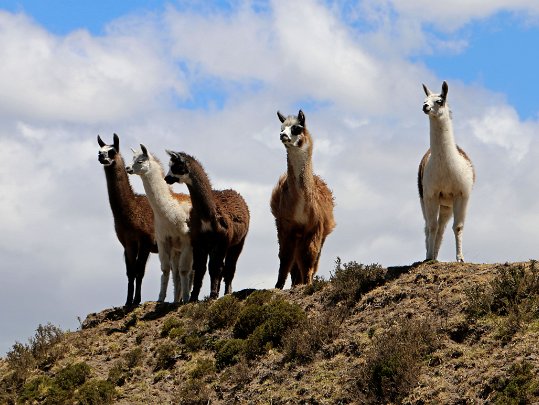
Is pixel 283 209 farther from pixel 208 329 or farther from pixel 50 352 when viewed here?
pixel 50 352

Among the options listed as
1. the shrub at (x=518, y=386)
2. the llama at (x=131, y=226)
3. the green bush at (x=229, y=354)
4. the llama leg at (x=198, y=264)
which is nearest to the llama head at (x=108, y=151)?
the llama at (x=131, y=226)

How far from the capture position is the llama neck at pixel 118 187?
20312 millimetres

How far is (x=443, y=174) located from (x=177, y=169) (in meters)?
5.27

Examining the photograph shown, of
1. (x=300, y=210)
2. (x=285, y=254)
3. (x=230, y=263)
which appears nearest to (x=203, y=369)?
(x=285, y=254)

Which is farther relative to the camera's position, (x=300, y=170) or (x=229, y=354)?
(x=300, y=170)

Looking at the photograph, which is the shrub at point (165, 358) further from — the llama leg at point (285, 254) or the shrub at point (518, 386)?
the shrub at point (518, 386)

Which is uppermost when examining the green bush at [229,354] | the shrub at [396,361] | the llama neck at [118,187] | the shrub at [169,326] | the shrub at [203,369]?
the llama neck at [118,187]

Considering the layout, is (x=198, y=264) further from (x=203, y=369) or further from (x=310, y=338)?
(x=310, y=338)

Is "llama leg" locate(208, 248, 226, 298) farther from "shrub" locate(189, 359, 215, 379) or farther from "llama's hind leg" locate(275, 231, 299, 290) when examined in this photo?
"shrub" locate(189, 359, 215, 379)

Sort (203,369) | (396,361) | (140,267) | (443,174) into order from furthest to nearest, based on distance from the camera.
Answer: (140,267) → (203,369) → (443,174) → (396,361)

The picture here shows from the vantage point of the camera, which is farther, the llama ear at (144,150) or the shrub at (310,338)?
→ the llama ear at (144,150)

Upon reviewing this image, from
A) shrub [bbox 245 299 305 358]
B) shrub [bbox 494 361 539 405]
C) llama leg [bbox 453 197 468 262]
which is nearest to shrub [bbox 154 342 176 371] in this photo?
shrub [bbox 245 299 305 358]

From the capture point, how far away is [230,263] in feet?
67.3

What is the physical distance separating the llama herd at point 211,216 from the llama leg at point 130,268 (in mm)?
19
